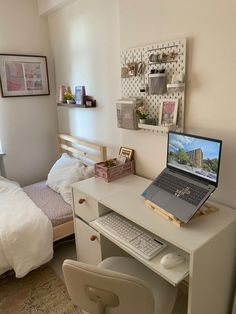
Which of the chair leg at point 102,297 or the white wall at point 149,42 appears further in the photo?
the white wall at point 149,42

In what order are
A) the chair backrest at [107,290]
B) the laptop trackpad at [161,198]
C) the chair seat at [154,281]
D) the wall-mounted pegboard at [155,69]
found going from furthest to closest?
1. the wall-mounted pegboard at [155,69]
2. the laptop trackpad at [161,198]
3. the chair seat at [154,281]
4. the chair backrest at [107,290]

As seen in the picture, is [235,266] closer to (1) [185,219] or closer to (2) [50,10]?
(1) [185,219]

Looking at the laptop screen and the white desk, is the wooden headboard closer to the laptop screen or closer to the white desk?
the white desk

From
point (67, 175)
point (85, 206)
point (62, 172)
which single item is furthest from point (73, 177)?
point (85, 206)

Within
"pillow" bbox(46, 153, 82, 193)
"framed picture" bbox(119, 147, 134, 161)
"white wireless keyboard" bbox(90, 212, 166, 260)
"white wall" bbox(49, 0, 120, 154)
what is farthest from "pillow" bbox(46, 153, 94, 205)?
"white wireless keyboard" bbox(90, 212, 166, 260)

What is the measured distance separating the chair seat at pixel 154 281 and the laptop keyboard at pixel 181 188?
48 centimetres

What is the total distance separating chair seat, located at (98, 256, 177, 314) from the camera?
51.4 inches

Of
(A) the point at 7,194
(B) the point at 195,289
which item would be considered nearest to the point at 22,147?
(A) the point at 7,194

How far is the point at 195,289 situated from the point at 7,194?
6.53 ft

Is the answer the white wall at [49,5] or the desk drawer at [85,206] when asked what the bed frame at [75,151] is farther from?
the white wall at [49,5]

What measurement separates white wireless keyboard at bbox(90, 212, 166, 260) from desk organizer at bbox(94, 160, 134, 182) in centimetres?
35

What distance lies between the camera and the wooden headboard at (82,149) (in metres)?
2.50

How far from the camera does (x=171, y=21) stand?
1.59 metres

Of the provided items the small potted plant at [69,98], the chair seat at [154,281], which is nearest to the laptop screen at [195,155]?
the chair seat at [154,281]
